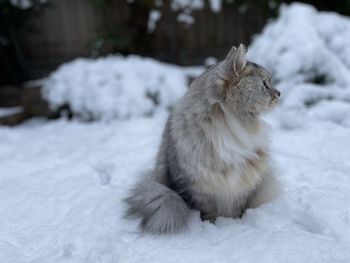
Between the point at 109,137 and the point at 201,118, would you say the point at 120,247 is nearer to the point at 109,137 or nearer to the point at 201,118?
the point at 201,118

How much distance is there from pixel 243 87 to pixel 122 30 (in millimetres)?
4475

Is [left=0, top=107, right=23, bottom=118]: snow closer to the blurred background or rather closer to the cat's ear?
the blurred background

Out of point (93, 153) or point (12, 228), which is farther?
point (93, 153)

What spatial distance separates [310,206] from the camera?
194 cm

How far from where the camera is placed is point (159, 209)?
177cm

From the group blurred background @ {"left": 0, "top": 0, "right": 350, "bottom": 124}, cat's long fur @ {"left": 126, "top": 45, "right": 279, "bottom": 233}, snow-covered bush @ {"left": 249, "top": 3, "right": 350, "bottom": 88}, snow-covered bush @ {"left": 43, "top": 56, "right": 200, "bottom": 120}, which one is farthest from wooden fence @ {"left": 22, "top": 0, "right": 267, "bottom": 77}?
Result: cat's long fur @ {"left": 126, "top": 45, "right": 279, "bottom": 233}

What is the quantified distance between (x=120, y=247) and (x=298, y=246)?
0.76 meters

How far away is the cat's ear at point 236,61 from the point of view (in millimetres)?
1603

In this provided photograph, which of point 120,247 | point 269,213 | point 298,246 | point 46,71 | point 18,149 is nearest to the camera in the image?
point 298,246

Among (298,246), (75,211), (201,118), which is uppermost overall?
(201,118)

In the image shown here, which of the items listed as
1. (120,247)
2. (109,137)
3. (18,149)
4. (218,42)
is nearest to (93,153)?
(109,137)

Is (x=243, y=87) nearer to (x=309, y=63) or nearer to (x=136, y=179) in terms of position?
(x=136, y=179)

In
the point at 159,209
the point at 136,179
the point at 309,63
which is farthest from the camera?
the point at 309,63

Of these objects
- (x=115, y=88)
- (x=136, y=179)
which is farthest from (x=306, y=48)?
(x=136, y=179)
